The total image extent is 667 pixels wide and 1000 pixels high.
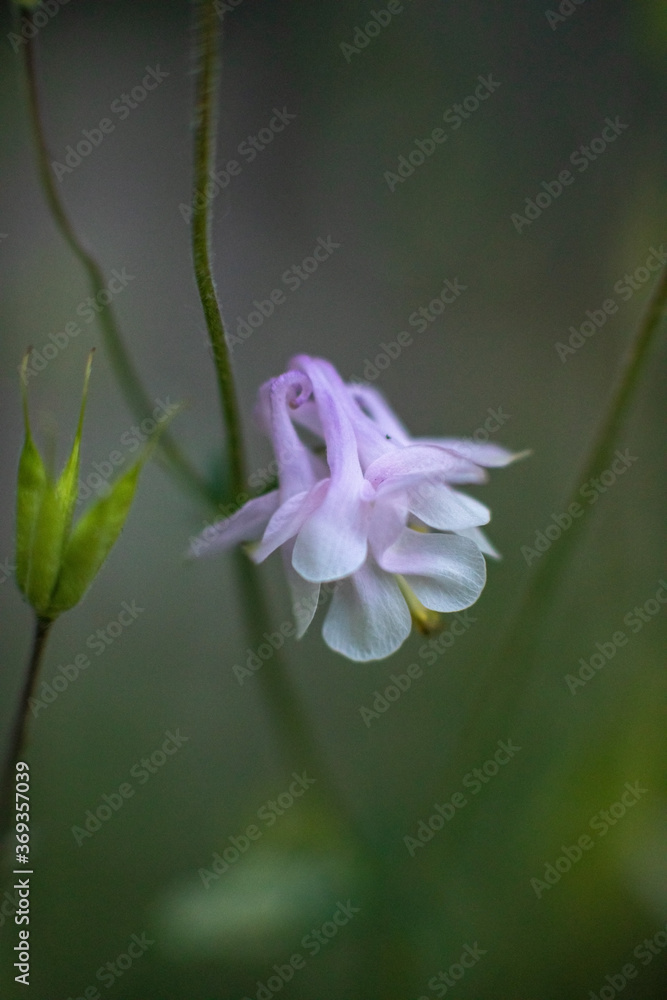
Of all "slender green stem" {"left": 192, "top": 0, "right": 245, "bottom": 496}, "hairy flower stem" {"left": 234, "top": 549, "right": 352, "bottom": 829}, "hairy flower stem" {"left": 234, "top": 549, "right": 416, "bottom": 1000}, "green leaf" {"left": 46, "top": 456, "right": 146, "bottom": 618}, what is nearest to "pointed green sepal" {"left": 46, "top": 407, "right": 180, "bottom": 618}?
"green leaf" {"left": 46, "top": 456, "right": 146, "bottom": 618}

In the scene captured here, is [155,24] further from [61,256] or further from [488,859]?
[488,859]

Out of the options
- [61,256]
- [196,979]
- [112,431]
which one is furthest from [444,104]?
[196,979]

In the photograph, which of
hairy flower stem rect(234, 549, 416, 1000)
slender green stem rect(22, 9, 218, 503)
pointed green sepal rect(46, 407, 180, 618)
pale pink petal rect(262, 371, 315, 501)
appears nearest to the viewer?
pointed green sepal rect(46, 407, 180, 618)

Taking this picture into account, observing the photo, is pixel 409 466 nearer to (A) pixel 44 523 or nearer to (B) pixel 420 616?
(B) pixel 420 616

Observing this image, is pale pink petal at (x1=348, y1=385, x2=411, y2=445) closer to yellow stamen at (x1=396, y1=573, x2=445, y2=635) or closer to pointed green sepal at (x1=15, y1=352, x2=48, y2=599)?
yellow stamen at (x1=396, y1=573, x2=445, y2=635)

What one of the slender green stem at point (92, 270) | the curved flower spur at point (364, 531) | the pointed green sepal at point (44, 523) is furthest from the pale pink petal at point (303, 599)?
the slender green stem at point (92, 270)

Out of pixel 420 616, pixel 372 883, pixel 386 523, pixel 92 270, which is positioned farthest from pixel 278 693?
pixel 92 270
